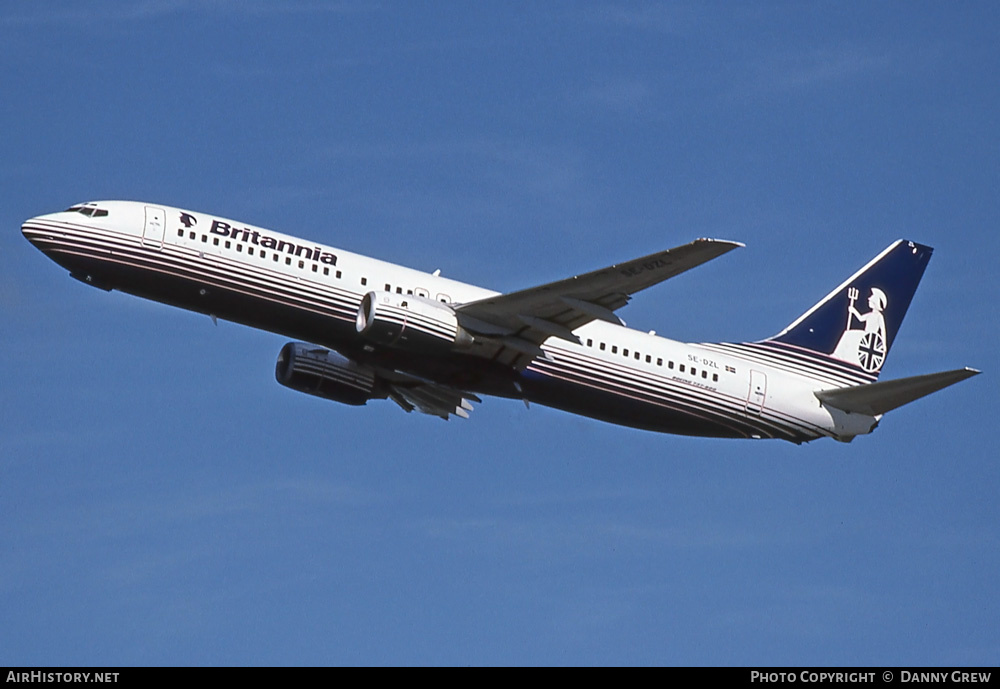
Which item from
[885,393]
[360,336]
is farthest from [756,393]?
[360,336]

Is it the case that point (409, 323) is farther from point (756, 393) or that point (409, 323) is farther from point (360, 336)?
point (756, 393)

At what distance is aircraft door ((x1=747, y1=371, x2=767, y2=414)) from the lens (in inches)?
2276

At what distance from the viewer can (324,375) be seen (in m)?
58.9

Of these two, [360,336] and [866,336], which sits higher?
[866,336]

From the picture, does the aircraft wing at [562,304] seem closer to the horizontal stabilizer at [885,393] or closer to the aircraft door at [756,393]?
the aircraft door at [756,393]

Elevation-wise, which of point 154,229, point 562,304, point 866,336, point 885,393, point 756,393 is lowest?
point 885,393

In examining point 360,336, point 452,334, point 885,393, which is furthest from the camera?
point 885,393

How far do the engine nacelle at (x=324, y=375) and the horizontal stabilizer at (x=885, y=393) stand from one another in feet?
59.4

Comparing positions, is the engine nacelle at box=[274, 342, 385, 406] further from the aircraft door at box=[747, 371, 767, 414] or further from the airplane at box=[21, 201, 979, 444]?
the aircraft door at box=[747, 371, 767, 414]

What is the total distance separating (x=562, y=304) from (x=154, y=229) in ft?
47.9

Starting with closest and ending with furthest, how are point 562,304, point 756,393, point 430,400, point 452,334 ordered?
point 562,304 < point 452,334 < point 756,393 < point 430,400

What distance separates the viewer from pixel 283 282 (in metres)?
52.3

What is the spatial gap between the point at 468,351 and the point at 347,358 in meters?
5.41
